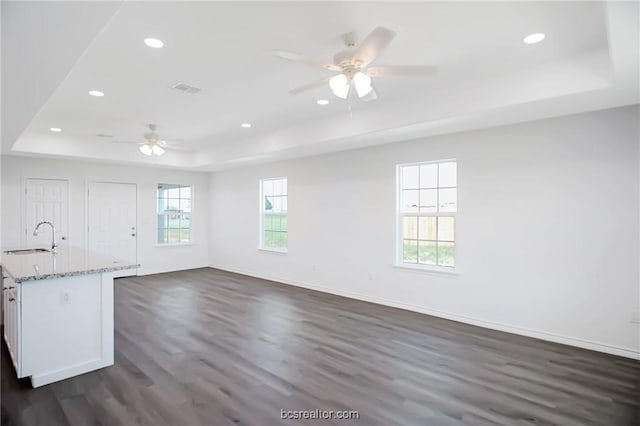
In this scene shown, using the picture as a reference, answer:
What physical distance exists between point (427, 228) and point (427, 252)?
1.11 feet

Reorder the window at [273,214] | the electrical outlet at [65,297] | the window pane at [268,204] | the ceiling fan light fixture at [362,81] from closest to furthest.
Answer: the ceiling fan light fixture at [362,81]
the electrical outlet at [65,297]
the window at [273,214]
the window pane at [268,204]

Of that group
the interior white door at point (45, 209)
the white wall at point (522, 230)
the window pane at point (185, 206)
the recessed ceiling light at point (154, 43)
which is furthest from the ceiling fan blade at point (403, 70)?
the window pane at point (185, 206)

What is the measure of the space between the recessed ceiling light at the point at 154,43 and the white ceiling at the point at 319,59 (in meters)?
0.05

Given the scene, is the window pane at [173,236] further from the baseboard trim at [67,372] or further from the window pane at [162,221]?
the baseboard trim at [67,372]

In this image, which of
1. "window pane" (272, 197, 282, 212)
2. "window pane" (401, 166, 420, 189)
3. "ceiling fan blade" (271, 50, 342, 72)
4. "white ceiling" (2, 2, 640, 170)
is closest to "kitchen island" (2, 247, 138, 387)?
"white ceiling" (2, 2, 640, 170)

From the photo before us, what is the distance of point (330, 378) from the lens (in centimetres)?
302

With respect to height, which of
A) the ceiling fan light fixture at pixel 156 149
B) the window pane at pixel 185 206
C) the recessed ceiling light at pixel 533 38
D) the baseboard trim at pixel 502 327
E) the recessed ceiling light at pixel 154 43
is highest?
the recessed ceiling light at pixel 533 38

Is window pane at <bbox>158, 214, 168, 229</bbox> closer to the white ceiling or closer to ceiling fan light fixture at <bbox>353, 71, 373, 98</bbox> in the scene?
the white ceiling

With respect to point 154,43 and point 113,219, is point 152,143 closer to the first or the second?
point 113,219

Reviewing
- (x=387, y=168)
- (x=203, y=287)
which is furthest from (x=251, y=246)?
(x=387, y=168)

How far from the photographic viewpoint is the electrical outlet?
119 inches

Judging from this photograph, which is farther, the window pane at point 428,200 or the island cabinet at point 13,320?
the window pane at point 428,200

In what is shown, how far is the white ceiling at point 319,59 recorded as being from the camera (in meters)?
2.32

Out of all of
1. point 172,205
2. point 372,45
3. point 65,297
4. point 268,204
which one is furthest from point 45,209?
point 372,45
